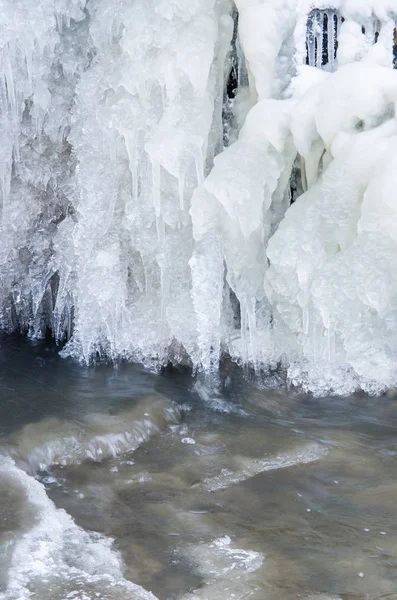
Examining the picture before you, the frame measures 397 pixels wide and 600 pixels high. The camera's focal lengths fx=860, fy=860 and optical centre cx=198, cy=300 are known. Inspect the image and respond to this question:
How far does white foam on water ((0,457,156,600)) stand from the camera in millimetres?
3162

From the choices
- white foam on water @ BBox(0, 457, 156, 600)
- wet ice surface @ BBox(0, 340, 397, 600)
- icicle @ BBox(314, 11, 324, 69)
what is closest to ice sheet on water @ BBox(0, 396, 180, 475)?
wet ice surface @ BBox(0, 340, 397, 600)

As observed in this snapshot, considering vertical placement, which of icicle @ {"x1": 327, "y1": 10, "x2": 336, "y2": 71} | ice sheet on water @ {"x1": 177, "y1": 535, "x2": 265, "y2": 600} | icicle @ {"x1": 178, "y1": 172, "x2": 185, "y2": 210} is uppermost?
icicle @ {"x1": 327, "y1": 10, "x2": 336, "y2": 71}

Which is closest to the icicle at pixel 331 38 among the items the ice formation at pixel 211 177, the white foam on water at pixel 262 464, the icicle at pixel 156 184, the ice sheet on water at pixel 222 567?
the ice formation at pixel 211 177

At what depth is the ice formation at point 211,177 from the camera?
5.11 m

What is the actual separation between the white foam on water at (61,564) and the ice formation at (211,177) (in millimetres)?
2174

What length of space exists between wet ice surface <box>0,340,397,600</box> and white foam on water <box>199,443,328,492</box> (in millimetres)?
11

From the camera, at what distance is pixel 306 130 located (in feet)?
16.8

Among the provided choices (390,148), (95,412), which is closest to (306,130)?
(390,148)

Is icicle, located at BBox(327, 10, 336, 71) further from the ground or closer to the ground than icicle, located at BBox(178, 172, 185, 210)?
further from the ground

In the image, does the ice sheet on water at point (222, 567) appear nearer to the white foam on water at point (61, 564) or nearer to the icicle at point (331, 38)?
the white foam on water at point (61, 564)

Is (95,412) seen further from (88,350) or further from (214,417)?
(88,350)

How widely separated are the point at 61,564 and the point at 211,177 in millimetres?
2647

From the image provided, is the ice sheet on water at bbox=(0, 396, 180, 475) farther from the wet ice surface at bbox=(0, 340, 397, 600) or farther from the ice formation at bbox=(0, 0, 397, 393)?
the ice formation at bbox=(0, 0, 397, 393)

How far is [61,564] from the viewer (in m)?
3.35
